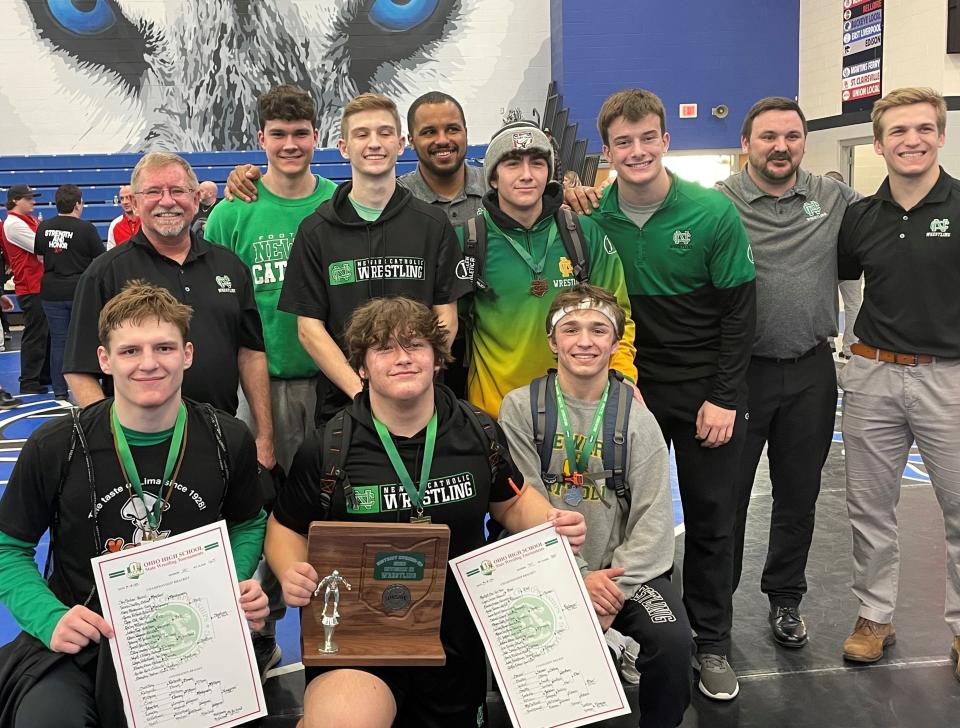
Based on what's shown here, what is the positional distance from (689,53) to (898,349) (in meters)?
11.8

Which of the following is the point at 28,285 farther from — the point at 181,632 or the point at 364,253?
the point at 181,632

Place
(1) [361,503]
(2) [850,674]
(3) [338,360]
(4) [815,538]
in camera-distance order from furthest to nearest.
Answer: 1. (4) [815,538]
2. (2) [850,674]
3. (3) [338,360]
4. (1) [361,503]

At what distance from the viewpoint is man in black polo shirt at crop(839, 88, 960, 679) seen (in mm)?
3283

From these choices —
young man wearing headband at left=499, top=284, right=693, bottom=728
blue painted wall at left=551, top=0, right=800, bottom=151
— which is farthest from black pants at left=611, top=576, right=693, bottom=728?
blue painted wall at left=551, top=0, right=800, bottom=151

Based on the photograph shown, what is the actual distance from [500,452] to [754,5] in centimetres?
1346

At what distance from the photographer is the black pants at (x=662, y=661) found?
2.58 metres

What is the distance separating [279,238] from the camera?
11.2 feet

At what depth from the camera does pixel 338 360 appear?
2996 mm

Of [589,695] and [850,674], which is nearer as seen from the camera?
[589,695]

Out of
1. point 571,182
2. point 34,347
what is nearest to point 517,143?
point 571,182

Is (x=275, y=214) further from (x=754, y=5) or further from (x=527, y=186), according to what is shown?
(x=754, y=5)

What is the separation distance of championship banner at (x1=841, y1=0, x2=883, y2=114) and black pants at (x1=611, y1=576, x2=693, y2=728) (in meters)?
10.7

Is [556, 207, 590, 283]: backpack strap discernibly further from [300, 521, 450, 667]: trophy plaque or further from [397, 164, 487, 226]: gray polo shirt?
[300, 521, 450, 667]: trophy plaque

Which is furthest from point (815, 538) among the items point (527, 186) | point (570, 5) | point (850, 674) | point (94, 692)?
point (570, 5)
